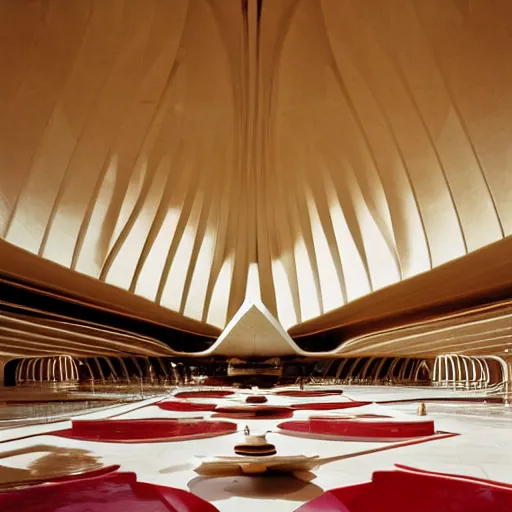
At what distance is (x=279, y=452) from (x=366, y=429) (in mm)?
1270

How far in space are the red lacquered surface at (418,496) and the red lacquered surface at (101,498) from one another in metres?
0.43

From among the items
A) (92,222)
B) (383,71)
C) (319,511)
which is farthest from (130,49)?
(319,511)

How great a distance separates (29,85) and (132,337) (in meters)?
9.96

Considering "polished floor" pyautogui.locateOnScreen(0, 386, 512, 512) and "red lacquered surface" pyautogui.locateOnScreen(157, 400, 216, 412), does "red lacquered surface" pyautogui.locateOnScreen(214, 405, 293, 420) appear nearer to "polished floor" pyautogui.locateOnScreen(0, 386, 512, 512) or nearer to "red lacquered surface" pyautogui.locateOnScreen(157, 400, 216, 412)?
"red lacquered surface" pyautogui.locateOnScreen(157, 400, 216, 412)

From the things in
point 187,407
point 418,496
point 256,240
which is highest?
point 256,240

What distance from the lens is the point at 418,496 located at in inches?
76.8

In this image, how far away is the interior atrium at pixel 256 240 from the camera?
2.98 m

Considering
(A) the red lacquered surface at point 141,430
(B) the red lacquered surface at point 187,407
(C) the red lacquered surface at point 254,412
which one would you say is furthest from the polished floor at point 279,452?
(B) the red lacquered surface at point 187,407

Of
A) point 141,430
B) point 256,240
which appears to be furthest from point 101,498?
point 256,240

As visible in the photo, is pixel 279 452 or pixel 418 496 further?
pixel 279 452

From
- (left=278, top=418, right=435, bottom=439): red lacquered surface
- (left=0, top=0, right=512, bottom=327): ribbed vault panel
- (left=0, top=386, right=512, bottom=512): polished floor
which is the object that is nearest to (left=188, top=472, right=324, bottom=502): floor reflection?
(left=0, top=386, right=512, bottom=512): polished floor

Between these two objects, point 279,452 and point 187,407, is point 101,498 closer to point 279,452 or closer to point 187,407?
point 279,452

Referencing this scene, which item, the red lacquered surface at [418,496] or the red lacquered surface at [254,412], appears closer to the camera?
the red lacquered surface at [418,496]

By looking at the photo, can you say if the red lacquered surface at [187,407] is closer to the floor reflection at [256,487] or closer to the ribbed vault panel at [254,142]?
the floor reflection at [256,487]
